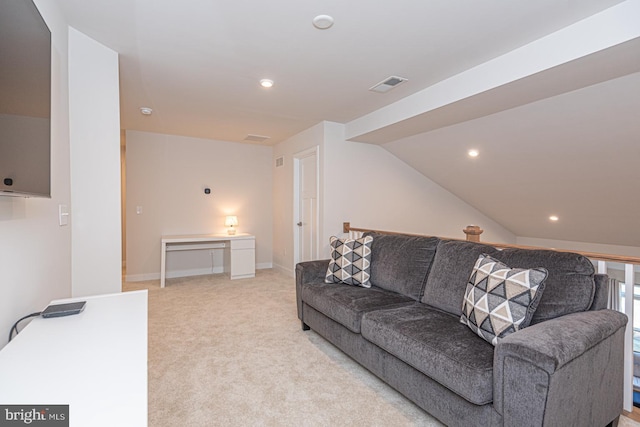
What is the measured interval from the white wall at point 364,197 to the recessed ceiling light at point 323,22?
228cm

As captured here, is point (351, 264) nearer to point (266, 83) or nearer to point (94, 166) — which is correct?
point (266, 83)

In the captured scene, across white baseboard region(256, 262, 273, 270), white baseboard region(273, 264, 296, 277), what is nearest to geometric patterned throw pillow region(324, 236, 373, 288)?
white baseboard region(273, 264, 296, 277)

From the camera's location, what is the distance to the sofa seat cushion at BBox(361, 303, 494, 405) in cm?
145

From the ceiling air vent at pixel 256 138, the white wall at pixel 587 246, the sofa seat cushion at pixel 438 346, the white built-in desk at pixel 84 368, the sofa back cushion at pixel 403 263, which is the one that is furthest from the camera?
the ceiling air vent at pixel 256 138

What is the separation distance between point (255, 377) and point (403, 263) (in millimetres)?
1455

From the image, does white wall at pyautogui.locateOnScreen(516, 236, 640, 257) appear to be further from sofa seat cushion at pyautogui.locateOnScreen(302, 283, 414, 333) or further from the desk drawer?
the desk drawer

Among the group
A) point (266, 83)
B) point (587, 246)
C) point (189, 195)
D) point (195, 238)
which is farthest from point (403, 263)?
point (587, 246)

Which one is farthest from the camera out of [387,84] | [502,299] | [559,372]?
[387,84]

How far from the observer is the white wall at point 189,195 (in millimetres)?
5160

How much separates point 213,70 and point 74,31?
101cm

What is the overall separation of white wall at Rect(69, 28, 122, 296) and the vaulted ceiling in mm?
219

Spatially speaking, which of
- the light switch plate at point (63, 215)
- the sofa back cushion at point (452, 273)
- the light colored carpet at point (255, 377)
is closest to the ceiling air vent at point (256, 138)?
the light colored carpet at point (255, 377)

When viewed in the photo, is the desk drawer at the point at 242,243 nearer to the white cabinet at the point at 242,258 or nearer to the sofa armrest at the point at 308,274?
the white cabinet at the point at 242,258

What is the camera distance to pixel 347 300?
2461mm
